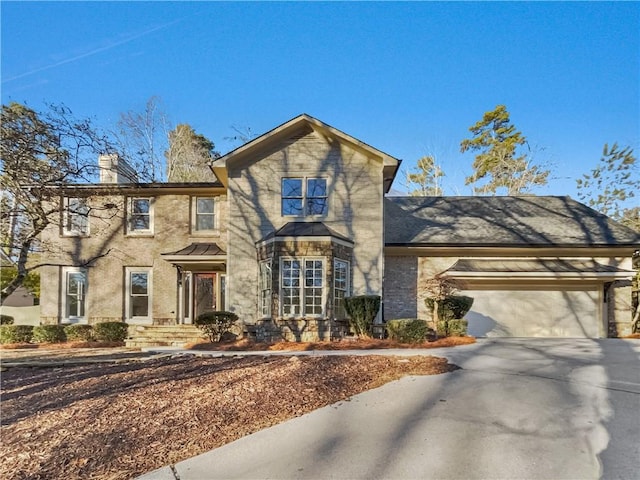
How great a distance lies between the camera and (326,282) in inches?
539

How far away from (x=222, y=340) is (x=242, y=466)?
993 cm

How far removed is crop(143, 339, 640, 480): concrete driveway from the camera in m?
4.05

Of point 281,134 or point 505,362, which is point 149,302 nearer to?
point 281,134

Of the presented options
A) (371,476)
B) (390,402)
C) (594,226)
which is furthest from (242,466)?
(594,226)

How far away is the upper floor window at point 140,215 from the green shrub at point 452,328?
11.2 m

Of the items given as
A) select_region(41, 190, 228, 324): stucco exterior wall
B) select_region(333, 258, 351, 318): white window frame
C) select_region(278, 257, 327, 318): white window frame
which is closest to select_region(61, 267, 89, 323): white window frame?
select_region(41, 190, 228, 324): stucco exterior wall

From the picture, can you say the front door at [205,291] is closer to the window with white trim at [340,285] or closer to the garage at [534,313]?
the window with white trim at [340,285]

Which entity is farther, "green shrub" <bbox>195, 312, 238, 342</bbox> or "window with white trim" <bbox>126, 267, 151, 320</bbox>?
"window with white trim" <bbox>126, 267, 151, 320</bbox>

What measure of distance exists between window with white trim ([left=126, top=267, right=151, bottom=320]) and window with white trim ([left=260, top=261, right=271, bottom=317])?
514 centimetres

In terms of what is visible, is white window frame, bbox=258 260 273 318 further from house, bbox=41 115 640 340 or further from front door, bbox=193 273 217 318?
front door, bbox=193 273 217 318

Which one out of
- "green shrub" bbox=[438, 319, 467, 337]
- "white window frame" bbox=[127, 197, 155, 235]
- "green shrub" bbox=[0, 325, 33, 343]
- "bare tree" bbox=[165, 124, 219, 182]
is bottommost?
"green shrub" bbox=[0, 325, 33, 343]

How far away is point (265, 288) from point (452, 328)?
5865 mm

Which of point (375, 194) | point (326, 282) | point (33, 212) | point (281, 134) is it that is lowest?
point (326, 282)

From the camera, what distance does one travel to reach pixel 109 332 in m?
14.5
